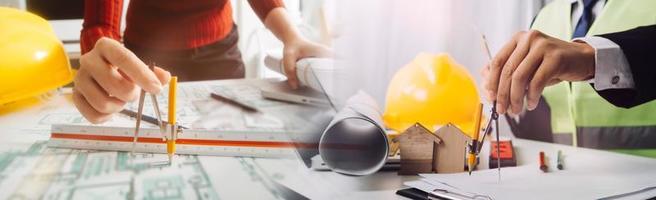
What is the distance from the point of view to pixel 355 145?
745mm

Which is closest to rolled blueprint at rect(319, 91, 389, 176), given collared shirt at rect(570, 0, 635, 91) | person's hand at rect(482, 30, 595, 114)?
person's hand at rect(482, 30, 595, 114)

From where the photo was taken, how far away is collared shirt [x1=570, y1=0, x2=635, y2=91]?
0.66 m

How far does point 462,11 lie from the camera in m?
0.83

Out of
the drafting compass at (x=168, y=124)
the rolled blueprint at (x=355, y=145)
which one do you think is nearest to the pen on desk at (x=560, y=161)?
the rolled blueprint at (x=355, y=145)

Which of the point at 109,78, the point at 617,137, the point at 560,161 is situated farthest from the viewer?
the point at 617,137

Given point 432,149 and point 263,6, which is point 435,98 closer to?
point 432,149

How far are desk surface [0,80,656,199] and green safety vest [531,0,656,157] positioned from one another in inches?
7.3

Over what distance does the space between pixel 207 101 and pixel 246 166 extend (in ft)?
0.34

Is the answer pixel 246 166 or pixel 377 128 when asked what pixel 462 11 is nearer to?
pixel 377 128

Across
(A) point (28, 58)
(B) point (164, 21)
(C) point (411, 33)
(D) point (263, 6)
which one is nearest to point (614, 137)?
(C) point (411, 33)

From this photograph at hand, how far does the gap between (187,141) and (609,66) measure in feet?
1.78

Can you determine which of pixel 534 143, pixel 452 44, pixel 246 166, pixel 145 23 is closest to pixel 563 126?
pixel 534 143

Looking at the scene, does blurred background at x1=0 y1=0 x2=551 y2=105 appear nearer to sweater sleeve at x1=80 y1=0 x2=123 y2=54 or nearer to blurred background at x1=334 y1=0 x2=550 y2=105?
blurred background at x1=334 y1=0 x2=550 y2=105

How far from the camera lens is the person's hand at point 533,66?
65 cm
